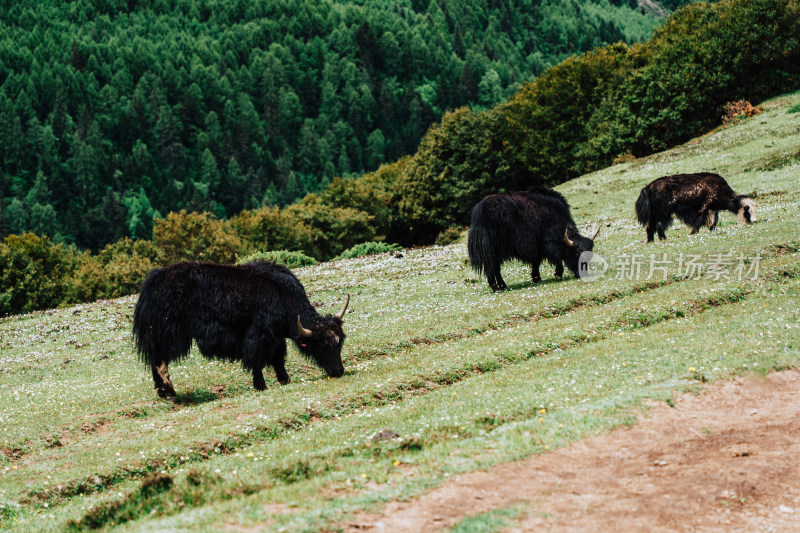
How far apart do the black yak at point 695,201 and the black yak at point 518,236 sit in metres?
7.47

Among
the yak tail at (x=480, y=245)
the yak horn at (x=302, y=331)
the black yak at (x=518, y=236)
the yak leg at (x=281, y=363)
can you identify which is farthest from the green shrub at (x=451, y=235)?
the yak horn at (x=302, y=331)

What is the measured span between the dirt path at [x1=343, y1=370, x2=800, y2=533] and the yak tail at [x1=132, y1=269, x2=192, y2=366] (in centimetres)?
1089

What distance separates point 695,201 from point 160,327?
85.1ft

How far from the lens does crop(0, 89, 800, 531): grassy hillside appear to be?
35.0 feet

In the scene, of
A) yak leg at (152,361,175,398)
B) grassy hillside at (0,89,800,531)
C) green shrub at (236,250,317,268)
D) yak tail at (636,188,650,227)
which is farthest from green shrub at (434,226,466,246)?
yak leg at (152,361,175,398)

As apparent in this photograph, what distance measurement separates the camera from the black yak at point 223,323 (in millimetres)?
18703

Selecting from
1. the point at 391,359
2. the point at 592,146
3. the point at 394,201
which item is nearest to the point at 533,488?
the point at 391,359

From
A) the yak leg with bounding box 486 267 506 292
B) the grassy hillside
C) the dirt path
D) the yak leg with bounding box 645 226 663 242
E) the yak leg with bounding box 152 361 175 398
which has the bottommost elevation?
the dirt path

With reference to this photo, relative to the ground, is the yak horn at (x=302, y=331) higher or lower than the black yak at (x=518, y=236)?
lower

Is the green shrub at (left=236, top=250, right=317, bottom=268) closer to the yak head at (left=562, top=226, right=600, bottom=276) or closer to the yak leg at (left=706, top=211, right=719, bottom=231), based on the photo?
the yak head at (left=562, top=226, right=600, bottom=276)

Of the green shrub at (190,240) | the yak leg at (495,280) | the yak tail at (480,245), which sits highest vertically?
the green shrub at (190,240)

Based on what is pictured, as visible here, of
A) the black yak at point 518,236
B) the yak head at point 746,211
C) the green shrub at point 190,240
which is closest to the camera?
the black yak at point 518,236

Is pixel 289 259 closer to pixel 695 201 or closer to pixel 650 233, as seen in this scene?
pixel 650 233

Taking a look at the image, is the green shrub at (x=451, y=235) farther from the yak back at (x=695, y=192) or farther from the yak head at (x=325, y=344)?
the yak head at (x=325, y=344)
